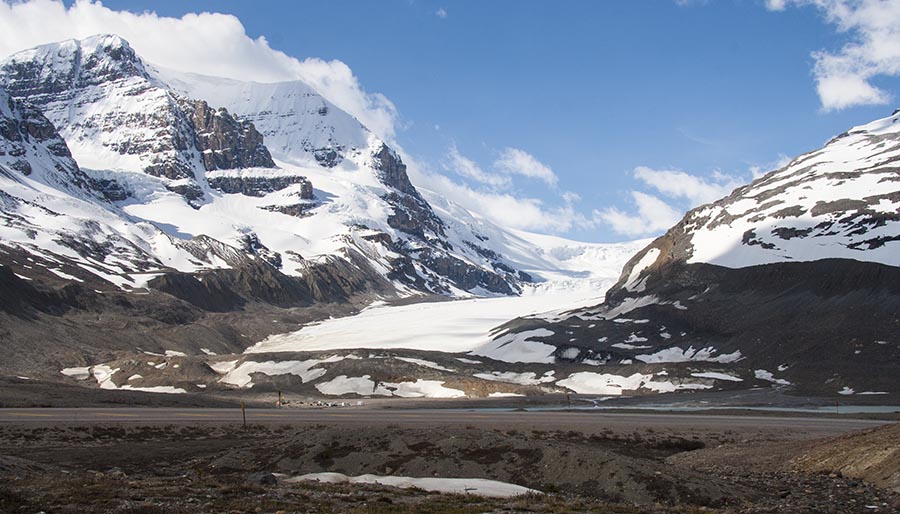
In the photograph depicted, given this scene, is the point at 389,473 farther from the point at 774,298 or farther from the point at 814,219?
the point at 814,219

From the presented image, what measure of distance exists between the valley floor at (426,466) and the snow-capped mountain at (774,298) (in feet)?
193

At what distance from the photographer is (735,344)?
131625mm

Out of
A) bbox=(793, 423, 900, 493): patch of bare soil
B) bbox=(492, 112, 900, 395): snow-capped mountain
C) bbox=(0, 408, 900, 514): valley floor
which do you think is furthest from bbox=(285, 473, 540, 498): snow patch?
bbox=(492, 112, 900, 395): snow-capped mountain

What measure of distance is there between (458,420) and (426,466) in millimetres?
29183

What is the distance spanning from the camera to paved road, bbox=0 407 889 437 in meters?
59.4

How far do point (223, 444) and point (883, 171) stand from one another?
162m

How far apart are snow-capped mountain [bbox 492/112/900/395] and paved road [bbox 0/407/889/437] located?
4158 centimetres

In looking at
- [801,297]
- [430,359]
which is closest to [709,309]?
[801,297]

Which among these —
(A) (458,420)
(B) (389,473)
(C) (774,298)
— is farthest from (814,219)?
(B) (389,473)

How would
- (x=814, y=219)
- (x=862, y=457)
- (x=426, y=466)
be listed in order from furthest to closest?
1. (x=814, y=219)
2. (x=426, y=466)
3. (x=862, y=457)

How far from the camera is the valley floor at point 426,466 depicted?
26.4 m

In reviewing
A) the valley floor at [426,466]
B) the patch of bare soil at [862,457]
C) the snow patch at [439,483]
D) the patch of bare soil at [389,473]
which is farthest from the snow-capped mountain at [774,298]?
the snow patch at [439,483]

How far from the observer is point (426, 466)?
119 ft

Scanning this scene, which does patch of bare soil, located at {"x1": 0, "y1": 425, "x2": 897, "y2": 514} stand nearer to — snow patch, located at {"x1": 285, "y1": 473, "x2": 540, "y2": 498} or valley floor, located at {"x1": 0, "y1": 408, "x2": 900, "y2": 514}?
Result: valley floor, located at {"x1": 0, "y1": 408, "x2": 900, "y2": 514}
